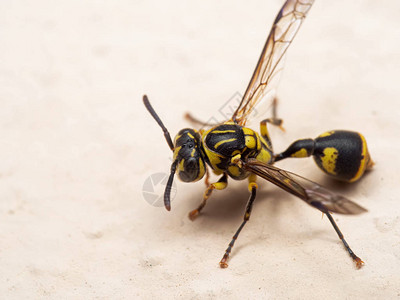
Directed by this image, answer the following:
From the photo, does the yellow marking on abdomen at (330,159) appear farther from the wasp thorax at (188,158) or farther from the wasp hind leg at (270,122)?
the wasp thorax at (188,158)

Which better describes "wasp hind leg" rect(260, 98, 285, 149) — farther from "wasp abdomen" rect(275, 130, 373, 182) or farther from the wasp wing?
the wasp wing

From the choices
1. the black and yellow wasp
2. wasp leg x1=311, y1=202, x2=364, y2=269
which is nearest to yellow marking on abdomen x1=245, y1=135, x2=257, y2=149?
→ the black and yellow wasp

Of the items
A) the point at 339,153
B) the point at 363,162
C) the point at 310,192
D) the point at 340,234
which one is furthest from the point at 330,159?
the point at 310,192

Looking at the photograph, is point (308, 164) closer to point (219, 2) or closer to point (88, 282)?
point (88, 282)

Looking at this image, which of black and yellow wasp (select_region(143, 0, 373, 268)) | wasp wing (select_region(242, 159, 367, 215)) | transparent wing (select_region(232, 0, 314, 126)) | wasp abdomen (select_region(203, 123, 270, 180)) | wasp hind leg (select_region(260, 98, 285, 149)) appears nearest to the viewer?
wasp wing (select_region(242, 159, 367, 215))

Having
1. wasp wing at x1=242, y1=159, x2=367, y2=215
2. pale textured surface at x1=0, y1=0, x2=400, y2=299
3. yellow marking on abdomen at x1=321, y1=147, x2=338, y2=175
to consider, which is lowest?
pale textured surface at x1=0, y1=0, x2=400, y2=299

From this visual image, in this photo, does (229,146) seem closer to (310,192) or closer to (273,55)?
(310,192)

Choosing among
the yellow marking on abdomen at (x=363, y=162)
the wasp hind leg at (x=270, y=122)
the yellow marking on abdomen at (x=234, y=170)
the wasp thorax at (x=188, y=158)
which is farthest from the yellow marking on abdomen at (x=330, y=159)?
the wasp thorax at (x=188, y=158)

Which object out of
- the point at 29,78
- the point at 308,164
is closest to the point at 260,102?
the point at 308,164
